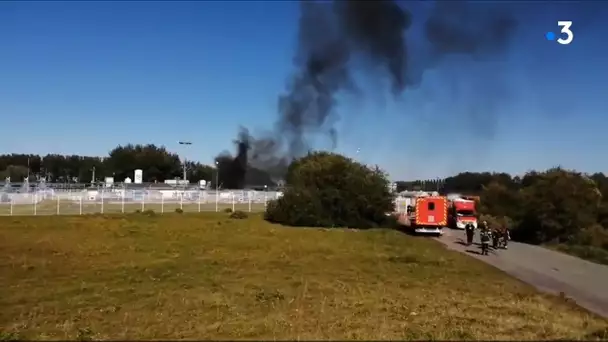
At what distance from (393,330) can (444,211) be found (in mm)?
29450

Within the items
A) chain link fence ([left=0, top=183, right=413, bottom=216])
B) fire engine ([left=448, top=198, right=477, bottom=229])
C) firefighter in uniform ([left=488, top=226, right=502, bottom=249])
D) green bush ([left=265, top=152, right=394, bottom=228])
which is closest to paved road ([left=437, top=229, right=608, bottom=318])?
firefighter in uniform ([left=488, top=226, right=502, bottom=249])

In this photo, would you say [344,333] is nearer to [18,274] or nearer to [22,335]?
[22,335]

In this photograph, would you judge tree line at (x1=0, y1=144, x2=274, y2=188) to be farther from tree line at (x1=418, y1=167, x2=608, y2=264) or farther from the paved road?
the paved road

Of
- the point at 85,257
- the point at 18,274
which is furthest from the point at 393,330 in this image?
the point at 85,257

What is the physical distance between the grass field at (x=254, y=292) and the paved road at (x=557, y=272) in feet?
3.73

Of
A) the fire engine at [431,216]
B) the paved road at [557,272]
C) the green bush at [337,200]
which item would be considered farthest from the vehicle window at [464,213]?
the paved road at [557,272]

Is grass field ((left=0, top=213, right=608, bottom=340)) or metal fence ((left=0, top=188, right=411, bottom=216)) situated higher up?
metal fence ((left=0, top=188, right=411, bottom=216))

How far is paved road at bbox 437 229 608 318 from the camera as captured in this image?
→ 14.9 metres

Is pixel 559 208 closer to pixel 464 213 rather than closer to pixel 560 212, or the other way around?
pixel 560 212

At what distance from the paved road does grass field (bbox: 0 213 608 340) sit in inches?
44.8

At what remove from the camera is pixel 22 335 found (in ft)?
24.9

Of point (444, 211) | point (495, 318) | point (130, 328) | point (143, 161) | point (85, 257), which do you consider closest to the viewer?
point (130, 328)

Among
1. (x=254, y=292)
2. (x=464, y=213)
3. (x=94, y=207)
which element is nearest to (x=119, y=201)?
(x=94, y=207)

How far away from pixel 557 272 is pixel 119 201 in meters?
38.1
